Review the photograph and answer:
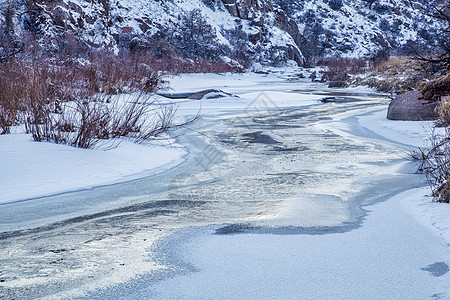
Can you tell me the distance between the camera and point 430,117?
937 centimetres

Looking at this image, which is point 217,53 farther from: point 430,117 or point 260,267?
point 260,267

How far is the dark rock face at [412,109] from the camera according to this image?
9.38 metres

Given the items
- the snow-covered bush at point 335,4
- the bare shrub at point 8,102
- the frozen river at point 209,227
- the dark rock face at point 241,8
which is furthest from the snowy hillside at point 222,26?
the bare shrub at point 8,102

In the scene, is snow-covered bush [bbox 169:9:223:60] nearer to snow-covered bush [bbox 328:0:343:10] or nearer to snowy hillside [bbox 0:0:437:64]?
snowy hillside [bbox 0:0:437:64]

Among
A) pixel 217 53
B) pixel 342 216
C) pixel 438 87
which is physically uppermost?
pixel 217 53

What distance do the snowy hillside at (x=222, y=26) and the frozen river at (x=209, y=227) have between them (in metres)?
8.61

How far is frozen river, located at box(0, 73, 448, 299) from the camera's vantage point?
7.72 feet

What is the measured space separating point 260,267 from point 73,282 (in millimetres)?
973

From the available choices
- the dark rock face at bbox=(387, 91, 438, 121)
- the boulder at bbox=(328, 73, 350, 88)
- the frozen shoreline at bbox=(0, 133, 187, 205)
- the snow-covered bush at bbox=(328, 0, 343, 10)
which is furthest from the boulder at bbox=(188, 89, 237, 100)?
the snow-covered bush at bbox=(328, 0, 343, 10)

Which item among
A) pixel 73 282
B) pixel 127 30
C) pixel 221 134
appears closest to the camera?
pixel 73 282

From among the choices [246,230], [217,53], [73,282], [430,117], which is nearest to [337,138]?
[430,117]

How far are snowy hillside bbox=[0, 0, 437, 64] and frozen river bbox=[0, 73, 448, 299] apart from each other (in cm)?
861

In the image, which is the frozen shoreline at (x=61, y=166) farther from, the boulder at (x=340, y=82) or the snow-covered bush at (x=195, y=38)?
the snow-covered bush at (x=195, y=38)

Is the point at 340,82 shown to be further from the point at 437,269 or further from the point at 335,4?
the point at 335,4
